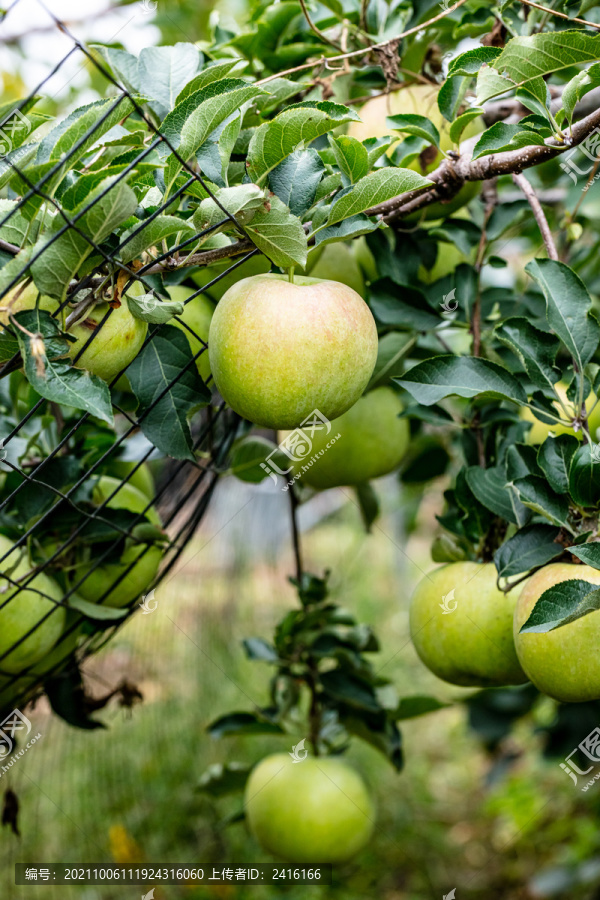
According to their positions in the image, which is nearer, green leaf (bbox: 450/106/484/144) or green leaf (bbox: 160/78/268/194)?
green leaf (bbox: 160/78/268/194)

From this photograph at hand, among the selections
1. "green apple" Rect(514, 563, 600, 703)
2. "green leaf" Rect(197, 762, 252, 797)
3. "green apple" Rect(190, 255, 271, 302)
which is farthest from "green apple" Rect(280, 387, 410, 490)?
"green leaf" Rect(197, 762, 252, 797)

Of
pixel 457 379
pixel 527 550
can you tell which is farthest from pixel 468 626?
pixel 457 379

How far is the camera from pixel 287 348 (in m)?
0.48

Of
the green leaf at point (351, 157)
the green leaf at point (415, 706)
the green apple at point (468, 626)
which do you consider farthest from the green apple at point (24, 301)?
the green leaf at point (415, 706)

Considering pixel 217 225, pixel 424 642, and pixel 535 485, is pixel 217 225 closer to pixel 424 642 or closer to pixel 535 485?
pixel 535 485

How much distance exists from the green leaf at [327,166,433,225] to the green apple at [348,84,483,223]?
8.9 inches

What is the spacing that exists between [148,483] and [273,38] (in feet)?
1.74

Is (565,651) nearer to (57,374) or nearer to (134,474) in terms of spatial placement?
(57,374)

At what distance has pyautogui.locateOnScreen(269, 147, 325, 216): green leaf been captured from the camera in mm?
499

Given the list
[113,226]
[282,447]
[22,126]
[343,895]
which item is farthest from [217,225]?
[343,895]

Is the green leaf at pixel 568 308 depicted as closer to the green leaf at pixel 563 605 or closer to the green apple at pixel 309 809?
the green leaf at pixel 563 605

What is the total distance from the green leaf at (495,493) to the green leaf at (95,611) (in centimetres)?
34

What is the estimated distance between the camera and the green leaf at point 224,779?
95cm

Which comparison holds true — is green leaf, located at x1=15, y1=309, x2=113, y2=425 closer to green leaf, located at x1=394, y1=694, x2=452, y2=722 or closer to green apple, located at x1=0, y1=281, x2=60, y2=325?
green apple, located at x1=0, y1=281, x2=60, y2=325
